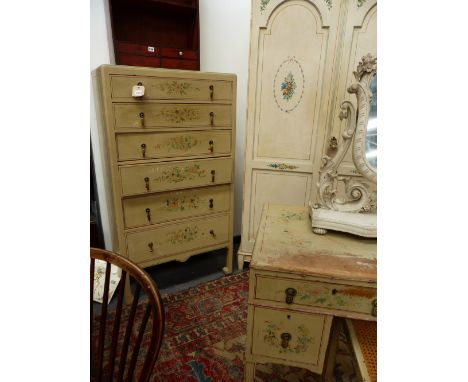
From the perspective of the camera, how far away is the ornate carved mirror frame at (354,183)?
1.08 metres

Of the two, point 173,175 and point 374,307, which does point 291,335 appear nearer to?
point 374,307

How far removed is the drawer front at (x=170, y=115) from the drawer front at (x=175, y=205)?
45cm

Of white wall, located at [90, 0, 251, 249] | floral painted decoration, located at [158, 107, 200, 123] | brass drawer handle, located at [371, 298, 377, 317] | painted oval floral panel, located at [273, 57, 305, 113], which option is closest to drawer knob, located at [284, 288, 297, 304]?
brass drawer handle, located at [371, 298, 377, 317]

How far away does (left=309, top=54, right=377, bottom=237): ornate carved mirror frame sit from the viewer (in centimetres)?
108

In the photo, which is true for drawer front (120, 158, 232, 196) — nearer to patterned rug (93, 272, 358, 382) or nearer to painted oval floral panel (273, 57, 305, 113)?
painted oval floral panel (273, 57, 305, 113)

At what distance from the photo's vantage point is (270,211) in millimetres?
1423

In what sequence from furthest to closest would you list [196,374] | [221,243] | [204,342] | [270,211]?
[221,243] < [204,342] < [196,374] < [270,211]

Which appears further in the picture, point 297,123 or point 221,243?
point 221,243

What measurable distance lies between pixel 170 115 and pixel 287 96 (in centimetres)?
83

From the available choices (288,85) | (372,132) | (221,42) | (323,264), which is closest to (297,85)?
(288,85)

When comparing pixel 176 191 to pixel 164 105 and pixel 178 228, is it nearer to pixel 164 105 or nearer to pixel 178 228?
pixel 178 228
